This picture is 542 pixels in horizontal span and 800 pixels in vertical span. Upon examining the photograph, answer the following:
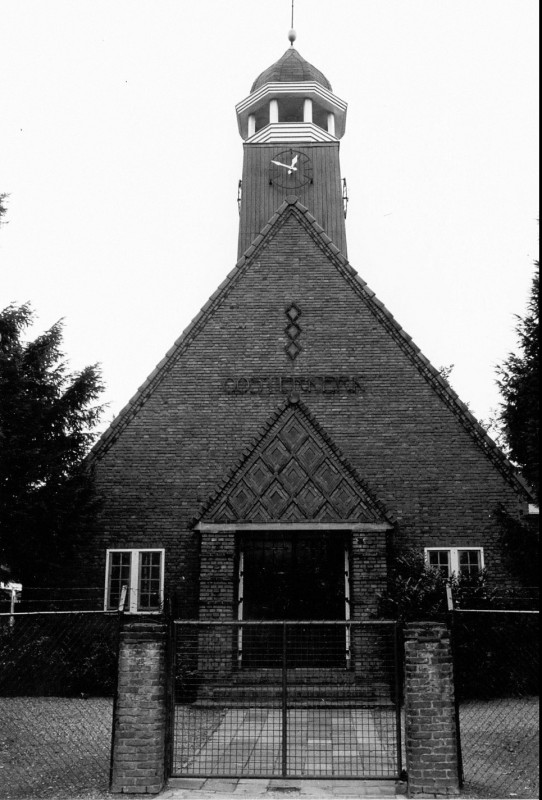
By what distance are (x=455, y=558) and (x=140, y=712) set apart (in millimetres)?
9767

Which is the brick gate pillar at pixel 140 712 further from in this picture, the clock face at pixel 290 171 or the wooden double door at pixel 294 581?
the clock face at pixel 290 171

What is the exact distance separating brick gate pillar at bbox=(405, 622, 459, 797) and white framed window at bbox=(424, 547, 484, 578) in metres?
8.03

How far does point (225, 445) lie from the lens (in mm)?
17656

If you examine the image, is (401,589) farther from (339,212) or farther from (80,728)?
(339,212)

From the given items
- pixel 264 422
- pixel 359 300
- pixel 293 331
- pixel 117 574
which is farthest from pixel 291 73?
pixel 117 574

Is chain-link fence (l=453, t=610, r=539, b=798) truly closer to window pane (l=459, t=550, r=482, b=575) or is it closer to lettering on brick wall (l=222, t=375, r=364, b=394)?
Result: window pane (l=459, t=550, r=482, b=575)

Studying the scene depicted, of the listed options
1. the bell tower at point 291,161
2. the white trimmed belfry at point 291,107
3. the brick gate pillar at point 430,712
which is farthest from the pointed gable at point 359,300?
the brick gate pillar at point 430,712

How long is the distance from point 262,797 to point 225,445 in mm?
10074

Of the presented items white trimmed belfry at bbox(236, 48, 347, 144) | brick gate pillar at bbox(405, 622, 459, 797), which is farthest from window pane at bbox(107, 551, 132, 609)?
white trimmed belfry at bbox(236, 48, 347, 144)

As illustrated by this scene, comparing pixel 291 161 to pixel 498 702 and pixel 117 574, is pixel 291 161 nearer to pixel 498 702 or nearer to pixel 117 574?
pixel 117 574

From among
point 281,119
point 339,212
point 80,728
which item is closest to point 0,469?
point 80,728

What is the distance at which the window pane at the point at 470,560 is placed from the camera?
16750 millimetres

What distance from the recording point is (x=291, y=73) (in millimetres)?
29156

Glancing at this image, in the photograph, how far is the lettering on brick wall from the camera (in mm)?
18047
